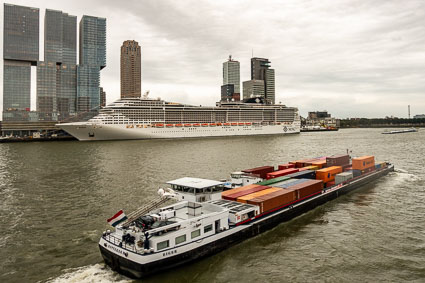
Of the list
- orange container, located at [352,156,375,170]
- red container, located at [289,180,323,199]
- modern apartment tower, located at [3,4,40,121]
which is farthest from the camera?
modern apartment tower, located at [3,4,40,121]

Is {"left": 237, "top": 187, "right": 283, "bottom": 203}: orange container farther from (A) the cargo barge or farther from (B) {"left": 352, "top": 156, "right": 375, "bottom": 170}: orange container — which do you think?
(B) {"left": 352, "top": 156, "right": 375, "bottom": 170}: orange container

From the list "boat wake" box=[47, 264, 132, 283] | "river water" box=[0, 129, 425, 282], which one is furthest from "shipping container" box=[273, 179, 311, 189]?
"boat wake" box=[47, 264, 132, 283]

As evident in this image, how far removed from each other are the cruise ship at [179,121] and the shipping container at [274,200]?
88.5 meters

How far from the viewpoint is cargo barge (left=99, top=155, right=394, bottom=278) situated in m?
14.0

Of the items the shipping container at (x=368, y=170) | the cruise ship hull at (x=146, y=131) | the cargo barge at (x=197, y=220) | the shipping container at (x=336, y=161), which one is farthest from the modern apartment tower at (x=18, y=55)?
the cargo barge at (x=197, y=220)

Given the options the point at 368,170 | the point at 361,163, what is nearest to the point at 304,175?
the point at 361,163

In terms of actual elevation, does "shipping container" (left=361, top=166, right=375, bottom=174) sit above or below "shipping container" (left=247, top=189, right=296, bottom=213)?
above

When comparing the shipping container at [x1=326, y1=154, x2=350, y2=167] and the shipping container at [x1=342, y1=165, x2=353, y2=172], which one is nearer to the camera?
the shipping container at [x1=326, y1=154, x2=350, y2=167]

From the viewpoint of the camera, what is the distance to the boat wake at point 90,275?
13790 mm

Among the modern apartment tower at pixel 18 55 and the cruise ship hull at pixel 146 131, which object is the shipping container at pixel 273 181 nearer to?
the cruise ship hull at pixel 146 131

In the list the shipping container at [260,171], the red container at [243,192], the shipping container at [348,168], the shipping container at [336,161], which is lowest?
the red container at [243,192]

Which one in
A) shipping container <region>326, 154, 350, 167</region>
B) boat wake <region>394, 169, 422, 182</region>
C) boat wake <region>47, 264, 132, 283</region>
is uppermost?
shipping container <region>326, 154, 350, 167</region>

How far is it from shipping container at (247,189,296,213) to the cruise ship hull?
290ft

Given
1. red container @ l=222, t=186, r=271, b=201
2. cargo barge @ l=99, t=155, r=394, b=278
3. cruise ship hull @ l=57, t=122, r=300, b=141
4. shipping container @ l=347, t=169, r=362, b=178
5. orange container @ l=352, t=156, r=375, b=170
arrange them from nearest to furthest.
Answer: cargo barge @ l=99, t=155, r=394, b=278
red container @ l=222, t=186, r=271, b=201
shipping container @ l=347, t=169, r=362, b=178
orange container @ l=352, t=156, r=375, b=170
cruise ship hull @ l=57, t=122, r=300, b=141
